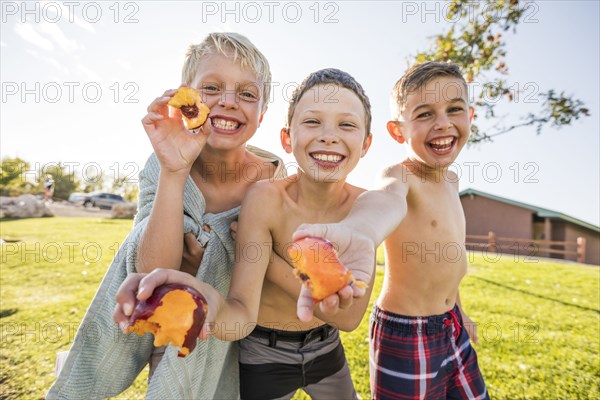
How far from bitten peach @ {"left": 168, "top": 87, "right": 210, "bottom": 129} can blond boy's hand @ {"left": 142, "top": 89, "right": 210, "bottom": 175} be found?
0.10ft

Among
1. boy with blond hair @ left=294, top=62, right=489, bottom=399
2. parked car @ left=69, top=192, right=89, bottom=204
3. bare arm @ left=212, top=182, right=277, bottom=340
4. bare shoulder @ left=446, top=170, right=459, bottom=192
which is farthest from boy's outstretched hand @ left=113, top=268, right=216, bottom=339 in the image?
parked car @ left=69, top=192, right=89, bottom=204

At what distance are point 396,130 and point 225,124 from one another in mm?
1063

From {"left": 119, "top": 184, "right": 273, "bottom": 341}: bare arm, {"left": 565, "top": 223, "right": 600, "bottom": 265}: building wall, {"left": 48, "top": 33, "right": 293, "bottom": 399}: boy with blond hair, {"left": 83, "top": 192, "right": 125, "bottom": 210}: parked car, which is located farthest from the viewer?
{"left": 83, "top": 192, "right": 125, "bottom": 210}: parked car

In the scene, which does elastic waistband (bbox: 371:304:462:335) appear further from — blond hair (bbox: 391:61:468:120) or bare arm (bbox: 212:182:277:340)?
blond hair (bbox: 391:61:468:120)

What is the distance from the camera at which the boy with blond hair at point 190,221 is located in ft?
5.36

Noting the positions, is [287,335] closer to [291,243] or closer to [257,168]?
[291,243]

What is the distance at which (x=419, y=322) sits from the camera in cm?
218

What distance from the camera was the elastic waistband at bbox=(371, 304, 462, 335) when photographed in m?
2.17

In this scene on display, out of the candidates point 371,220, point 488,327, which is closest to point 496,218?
point 488,327

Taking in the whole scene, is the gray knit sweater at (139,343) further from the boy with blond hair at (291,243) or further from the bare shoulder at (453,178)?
the bare shoulder at (453,178)

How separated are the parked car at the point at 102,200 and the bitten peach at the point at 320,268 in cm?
3471

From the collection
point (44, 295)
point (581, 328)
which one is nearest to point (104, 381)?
point (44, 295)

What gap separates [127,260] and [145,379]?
232 cm

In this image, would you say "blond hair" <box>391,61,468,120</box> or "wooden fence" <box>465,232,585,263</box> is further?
"wooden fence" <box>465,232,585,263</box>
